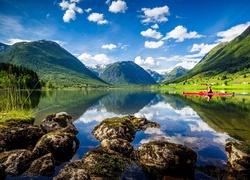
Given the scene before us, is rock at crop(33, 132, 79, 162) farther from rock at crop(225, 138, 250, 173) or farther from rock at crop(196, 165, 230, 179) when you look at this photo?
rock at crop(225, 138, 250, 173)

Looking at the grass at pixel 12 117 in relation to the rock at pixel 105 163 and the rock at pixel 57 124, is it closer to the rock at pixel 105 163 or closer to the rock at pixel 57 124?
the rock at pixel 57 124

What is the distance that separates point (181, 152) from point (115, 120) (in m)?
11.6

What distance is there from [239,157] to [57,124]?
17.0m

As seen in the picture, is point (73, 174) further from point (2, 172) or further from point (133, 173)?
point (2, 172)

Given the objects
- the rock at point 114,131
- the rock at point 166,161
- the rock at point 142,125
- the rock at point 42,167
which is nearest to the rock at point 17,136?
the rock at point 42,167

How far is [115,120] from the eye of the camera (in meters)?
24.2

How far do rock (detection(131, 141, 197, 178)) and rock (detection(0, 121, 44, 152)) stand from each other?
9.96 meters

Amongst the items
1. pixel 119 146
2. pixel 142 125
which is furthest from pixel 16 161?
pixel 142 125

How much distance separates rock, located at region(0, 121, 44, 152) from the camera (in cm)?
1586

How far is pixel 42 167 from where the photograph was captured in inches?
502

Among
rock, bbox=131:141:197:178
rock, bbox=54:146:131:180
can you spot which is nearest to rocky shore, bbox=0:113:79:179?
rock, bbox=54:146:131:180

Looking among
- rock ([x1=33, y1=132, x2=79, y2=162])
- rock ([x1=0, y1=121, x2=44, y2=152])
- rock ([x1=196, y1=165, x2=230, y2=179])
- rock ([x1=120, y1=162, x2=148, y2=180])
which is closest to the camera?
rock ([x1=120, y1=162, x2=148, y2=180])

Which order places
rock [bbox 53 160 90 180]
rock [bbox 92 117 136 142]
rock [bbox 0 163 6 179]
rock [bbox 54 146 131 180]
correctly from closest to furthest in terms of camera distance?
rock [bbox 53 160 90 180], rock [bbox 54 146 131 180], rock [bbox 0 163 6 179], rock [bbox 92 117 136 142]

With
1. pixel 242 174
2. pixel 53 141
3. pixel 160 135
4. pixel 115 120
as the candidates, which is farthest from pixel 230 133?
pixel 53 141
